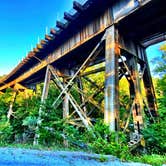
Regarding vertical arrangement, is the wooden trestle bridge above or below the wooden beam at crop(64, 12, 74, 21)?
below

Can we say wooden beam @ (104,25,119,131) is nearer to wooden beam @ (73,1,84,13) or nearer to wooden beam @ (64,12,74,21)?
wooden beam @ (73,1,84,13)

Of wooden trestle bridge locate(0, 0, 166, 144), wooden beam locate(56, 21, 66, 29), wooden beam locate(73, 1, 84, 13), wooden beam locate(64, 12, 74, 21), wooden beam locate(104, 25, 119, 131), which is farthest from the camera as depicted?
wooden beam locate(56, 21, 66, 29)

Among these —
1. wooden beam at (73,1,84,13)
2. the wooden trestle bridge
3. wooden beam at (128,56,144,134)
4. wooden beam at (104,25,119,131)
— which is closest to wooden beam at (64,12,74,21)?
the wooden trestle bridge

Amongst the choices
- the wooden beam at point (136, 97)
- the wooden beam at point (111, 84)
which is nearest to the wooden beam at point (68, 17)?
the wooden beam at point (111, 84)

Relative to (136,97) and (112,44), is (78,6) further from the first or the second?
(136,97)

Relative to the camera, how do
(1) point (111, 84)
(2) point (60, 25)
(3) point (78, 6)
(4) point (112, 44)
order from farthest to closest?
(2) point (60, 25)
(3) point (78, 6)
(4) point (112, 44)
(1) point (111, 84)

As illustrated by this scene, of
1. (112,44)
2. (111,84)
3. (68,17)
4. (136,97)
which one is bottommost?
(136,97)

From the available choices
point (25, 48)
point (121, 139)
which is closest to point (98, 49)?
point (121, 139)

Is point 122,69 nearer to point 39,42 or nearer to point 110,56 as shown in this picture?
point 110,56

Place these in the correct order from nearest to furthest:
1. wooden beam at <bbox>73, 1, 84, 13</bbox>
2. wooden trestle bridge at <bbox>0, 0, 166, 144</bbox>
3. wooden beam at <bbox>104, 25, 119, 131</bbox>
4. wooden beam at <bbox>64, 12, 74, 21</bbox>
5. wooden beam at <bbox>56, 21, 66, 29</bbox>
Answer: wooden beam at <bbox>104, 25, 119, 131</bbox>
wooden trestle bridge at <bbox>0, 0, 166, 144</bbox>
wooden beam at <bbox>73, 1, 84, 13</bbox>
wooden beam at <bbox>64, 12, 74, 21</bbox>
wooden beam at <bbox>56, 21, 66, 29</bbox>

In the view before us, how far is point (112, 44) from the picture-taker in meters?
6.69

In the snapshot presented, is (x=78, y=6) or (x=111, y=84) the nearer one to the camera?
(x=111, y=84)

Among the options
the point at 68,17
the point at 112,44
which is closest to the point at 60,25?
the point at 68,17

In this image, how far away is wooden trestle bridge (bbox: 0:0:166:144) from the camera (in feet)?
20.7
